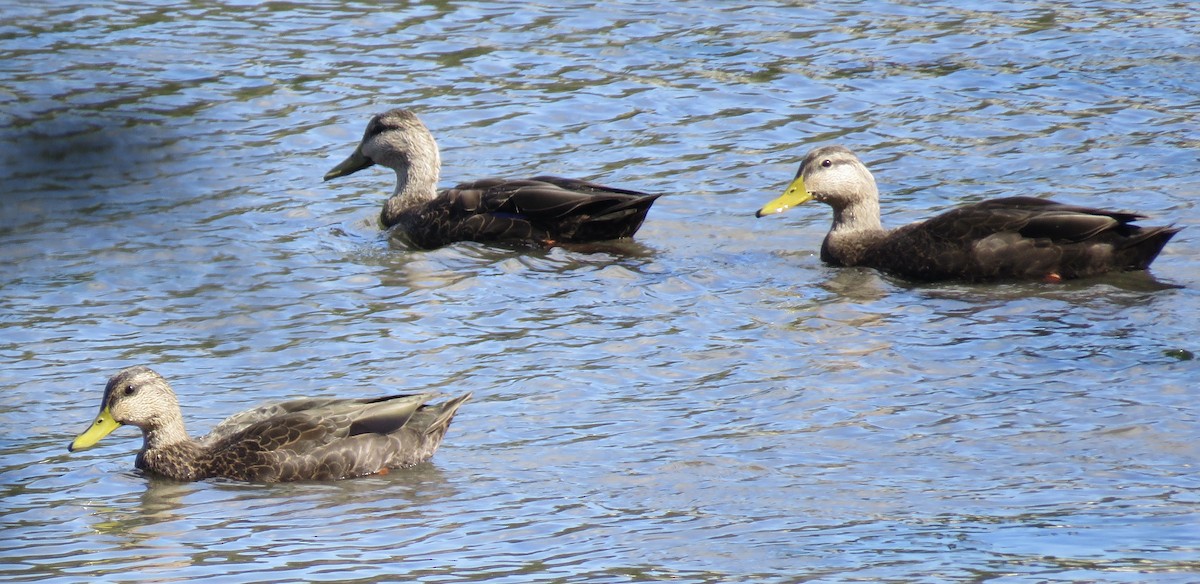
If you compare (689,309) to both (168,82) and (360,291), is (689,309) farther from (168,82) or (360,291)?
(168,82)

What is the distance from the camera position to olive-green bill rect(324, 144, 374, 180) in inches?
580

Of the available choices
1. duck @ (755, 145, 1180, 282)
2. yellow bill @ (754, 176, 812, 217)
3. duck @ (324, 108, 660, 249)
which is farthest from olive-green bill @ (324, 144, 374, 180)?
duck @ (755, 145, 1180, 282)

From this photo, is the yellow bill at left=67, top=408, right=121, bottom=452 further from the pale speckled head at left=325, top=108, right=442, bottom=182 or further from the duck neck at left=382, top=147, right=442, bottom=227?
the pale speckled head at left=325, top=108, right=442, bottom=182

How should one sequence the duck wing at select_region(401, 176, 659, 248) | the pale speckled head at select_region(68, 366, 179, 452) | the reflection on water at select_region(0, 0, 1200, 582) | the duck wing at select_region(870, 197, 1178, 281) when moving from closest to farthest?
the reflection on water at select_region(0, 0, 1200, 582), the pale speckled head at select_region(68, 366, 179, 452), the duck wing at select_region(870, 197, 1178, 281), the duck wing at select_region(401, 176, 659, 248)

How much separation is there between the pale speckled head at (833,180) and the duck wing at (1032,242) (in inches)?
41.1

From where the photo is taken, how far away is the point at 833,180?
41.4 feet

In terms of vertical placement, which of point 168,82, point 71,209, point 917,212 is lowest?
point 917,212

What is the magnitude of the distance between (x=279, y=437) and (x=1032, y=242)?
5.39 m

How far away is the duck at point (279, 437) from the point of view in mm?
8305

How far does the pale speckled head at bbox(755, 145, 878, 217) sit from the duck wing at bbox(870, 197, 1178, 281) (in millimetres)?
1043

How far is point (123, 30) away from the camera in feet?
61.7

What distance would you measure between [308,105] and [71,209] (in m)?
14.4

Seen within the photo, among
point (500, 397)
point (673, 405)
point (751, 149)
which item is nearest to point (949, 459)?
point (673, 405)

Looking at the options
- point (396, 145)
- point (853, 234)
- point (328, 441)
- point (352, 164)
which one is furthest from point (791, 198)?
point (328, 441)
